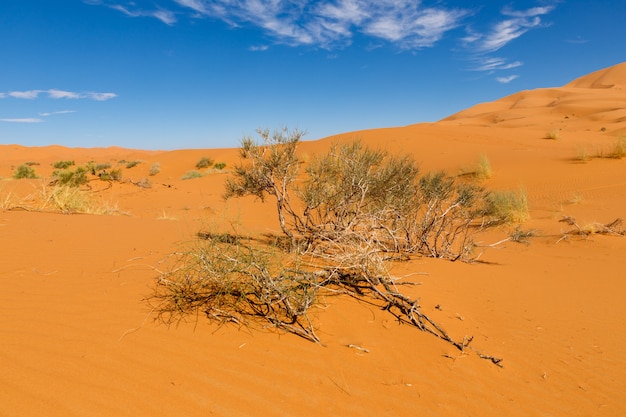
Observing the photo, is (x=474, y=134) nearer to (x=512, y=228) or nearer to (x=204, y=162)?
(x=512, y=228)

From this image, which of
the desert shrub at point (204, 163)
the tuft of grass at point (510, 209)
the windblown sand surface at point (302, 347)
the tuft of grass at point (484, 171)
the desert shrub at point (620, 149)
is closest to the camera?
the windblown sand surface at point (302, 347)

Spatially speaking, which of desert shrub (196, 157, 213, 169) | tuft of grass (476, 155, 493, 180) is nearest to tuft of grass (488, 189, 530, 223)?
tuft of grass (476, 155, 493, 180)

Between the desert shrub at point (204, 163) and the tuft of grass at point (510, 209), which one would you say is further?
Answer: the desert shrub at point (204, 163)

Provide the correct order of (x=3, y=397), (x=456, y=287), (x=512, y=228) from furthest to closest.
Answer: (x=512, y=228) < (x=456, y=287) < (x=3, y=397)

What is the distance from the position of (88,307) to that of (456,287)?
4.46 m

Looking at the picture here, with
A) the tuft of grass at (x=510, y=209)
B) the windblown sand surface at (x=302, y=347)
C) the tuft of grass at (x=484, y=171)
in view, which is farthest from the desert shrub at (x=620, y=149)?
the windblown sand surface at (x=302, y=347)

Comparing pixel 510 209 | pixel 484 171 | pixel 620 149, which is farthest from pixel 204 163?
pixel 620 149

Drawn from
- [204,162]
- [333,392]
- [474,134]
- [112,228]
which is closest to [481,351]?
[333,392]

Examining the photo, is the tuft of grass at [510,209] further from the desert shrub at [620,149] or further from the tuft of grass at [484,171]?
the desert shrub at [620,149]

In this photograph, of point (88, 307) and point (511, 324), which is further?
point (511, 324)

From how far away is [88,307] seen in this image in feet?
11.1

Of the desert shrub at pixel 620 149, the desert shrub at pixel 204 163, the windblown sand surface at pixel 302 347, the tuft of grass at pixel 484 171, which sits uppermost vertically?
the desert shrub at pixel 204 163

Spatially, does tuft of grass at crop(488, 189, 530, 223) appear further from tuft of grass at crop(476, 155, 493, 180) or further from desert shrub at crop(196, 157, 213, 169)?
desert shrub at crop(196, 157, 213, 169)

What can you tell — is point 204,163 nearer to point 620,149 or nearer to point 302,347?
point 620,149
